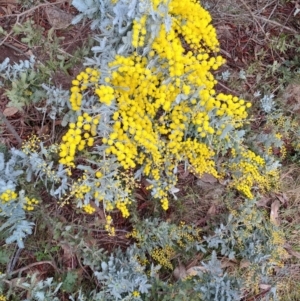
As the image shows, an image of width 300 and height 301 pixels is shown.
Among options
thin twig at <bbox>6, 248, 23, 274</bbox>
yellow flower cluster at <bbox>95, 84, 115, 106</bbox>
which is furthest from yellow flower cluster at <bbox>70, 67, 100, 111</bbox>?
thin twig at <bbox>6, 248, 23, 274</bbox>

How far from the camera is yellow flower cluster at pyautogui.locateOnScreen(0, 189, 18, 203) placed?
2.34 metres

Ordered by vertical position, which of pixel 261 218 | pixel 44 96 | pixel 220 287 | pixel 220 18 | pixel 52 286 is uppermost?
pixel 220 18

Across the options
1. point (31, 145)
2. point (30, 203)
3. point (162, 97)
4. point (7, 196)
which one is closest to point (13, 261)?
point (30, 203)

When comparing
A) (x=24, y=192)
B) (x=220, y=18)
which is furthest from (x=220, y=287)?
(x=220, y=18)

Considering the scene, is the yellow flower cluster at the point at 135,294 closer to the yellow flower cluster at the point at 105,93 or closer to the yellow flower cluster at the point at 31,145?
the yellow flower cluster at the point at 31,145

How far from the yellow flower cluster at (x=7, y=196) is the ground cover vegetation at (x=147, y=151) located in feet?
0.13

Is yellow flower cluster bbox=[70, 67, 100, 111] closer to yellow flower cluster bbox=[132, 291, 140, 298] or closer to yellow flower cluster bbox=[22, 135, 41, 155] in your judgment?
yellow flower cluster bbox=[22, 135, 41, 155]

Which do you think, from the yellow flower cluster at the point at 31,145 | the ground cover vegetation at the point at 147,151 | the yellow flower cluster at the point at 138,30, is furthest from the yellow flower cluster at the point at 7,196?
the yellow flower cluster at the point at 138,30

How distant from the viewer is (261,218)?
306 cm

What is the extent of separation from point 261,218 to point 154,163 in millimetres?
923

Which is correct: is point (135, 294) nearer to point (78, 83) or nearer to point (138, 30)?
point (78, 83)

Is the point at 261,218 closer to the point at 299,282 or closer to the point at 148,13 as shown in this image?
the point at 299,282

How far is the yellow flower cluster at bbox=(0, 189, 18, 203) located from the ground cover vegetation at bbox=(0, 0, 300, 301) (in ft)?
0.13

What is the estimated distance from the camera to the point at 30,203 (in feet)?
8.16
